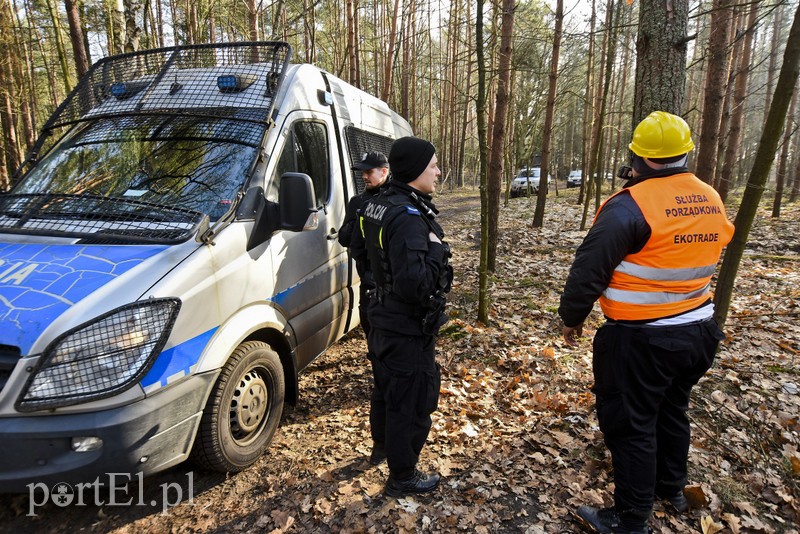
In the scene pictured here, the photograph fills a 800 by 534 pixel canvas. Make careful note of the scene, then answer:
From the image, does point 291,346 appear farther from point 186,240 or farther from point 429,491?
point 429,491

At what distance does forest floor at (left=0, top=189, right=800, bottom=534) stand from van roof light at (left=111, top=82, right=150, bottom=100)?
303cm

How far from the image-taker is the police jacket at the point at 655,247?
2188 millimetres

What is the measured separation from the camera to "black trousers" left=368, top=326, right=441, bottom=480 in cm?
263

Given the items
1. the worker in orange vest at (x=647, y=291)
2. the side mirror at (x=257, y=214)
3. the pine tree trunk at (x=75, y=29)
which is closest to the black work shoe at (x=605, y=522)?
the worker in orange vest at (x=647, y=291)

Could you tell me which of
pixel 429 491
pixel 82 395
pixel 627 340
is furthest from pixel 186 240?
pixel 627 340

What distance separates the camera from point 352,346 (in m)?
5.15

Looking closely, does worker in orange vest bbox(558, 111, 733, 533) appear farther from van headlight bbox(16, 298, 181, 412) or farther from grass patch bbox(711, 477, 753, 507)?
van headlight bbox(16, 298, 181, 412)

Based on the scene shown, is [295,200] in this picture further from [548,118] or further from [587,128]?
[587,128]

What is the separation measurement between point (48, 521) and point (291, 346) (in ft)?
5.66

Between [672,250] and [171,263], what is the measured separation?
105 inches

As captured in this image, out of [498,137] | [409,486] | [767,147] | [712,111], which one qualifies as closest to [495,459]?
[409,486]

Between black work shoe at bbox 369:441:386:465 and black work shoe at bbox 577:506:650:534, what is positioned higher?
black work shoe at bbox 577:506:650:534

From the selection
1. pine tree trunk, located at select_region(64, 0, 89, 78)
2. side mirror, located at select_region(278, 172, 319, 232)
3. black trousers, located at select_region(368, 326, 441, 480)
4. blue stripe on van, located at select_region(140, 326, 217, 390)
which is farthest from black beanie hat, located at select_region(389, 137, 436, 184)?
pine tree trunk, located at select_region(64, 0, 89, 78)

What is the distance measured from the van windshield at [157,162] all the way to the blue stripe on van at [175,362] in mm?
862
